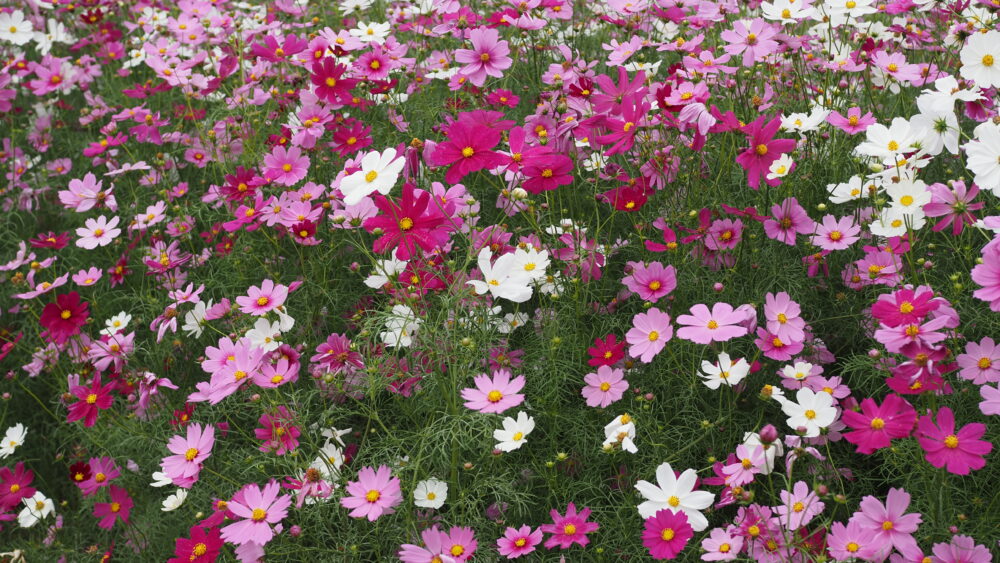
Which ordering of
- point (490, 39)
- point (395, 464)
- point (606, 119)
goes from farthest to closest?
point (490, 39) < point (606, 119) < point (395, 464)

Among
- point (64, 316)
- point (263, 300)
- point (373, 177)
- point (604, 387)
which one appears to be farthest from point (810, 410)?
point (64, 316)

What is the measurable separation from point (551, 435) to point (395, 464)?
292 millimetres

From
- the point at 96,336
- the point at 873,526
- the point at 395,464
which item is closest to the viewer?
the point at 873,526

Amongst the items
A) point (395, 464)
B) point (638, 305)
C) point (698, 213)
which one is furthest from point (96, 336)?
point (698, 213)

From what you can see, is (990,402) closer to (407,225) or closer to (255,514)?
(407,225)

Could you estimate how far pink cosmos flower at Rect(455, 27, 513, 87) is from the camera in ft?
6.50

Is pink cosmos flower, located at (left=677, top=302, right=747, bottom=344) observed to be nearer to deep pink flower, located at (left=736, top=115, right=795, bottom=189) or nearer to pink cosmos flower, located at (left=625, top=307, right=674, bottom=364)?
pink cosmos flower, located at (left=625, top=307, right=674, bottom=364)

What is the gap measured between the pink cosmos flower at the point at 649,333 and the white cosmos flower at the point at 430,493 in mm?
414

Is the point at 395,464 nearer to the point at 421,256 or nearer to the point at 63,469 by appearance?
the point at 421,256

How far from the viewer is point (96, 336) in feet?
7.16

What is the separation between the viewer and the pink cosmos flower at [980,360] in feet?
4.42

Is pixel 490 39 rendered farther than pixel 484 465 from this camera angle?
Yes

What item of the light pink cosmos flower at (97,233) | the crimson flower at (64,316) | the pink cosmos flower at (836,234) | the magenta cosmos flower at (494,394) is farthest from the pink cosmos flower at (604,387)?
the light pink cosmos flower at (97,233)

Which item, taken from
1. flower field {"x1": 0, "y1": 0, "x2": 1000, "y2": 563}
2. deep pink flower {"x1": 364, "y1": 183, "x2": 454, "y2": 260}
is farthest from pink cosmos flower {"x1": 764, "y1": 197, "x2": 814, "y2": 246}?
deep pink flower {"x1": 364, "y1": 183, "x2": 454, "y2": 260}
